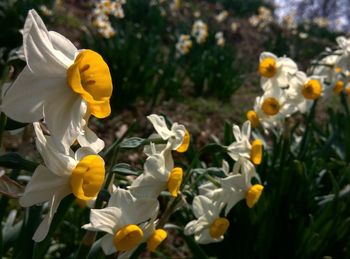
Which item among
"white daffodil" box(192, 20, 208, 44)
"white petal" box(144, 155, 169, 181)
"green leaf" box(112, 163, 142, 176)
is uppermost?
"green leaf" box(112, 163, 142, 176)

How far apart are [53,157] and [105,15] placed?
14.3 feet

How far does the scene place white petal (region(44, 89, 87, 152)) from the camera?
2.54 ft

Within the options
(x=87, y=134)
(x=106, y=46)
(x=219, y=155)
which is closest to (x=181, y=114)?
(x=106, y=46)

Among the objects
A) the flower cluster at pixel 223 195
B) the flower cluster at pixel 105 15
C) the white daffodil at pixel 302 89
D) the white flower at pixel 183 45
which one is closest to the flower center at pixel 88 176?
the flower cluster at pixel 223 195

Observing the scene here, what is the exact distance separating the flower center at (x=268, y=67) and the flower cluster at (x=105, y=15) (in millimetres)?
2411

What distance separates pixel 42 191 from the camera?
86 centimetres

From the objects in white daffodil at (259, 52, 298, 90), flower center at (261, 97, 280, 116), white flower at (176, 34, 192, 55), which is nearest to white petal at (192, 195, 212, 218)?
flower center at (261, 97, 280, 116)

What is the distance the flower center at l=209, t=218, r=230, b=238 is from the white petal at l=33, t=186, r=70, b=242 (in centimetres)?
61

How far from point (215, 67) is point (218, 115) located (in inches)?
35.5

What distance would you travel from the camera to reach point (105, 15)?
16.4 feet

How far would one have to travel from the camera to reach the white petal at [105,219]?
979 mm

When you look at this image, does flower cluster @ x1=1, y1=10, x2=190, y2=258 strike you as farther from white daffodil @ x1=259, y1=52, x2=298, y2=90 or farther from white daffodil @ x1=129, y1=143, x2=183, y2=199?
white daffodil @ x1=259, y1=52, x2=298, y2=90

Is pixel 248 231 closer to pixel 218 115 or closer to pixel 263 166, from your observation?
pixel 263 166

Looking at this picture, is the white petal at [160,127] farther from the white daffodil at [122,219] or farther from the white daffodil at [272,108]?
the white daffodil at [272,108]
